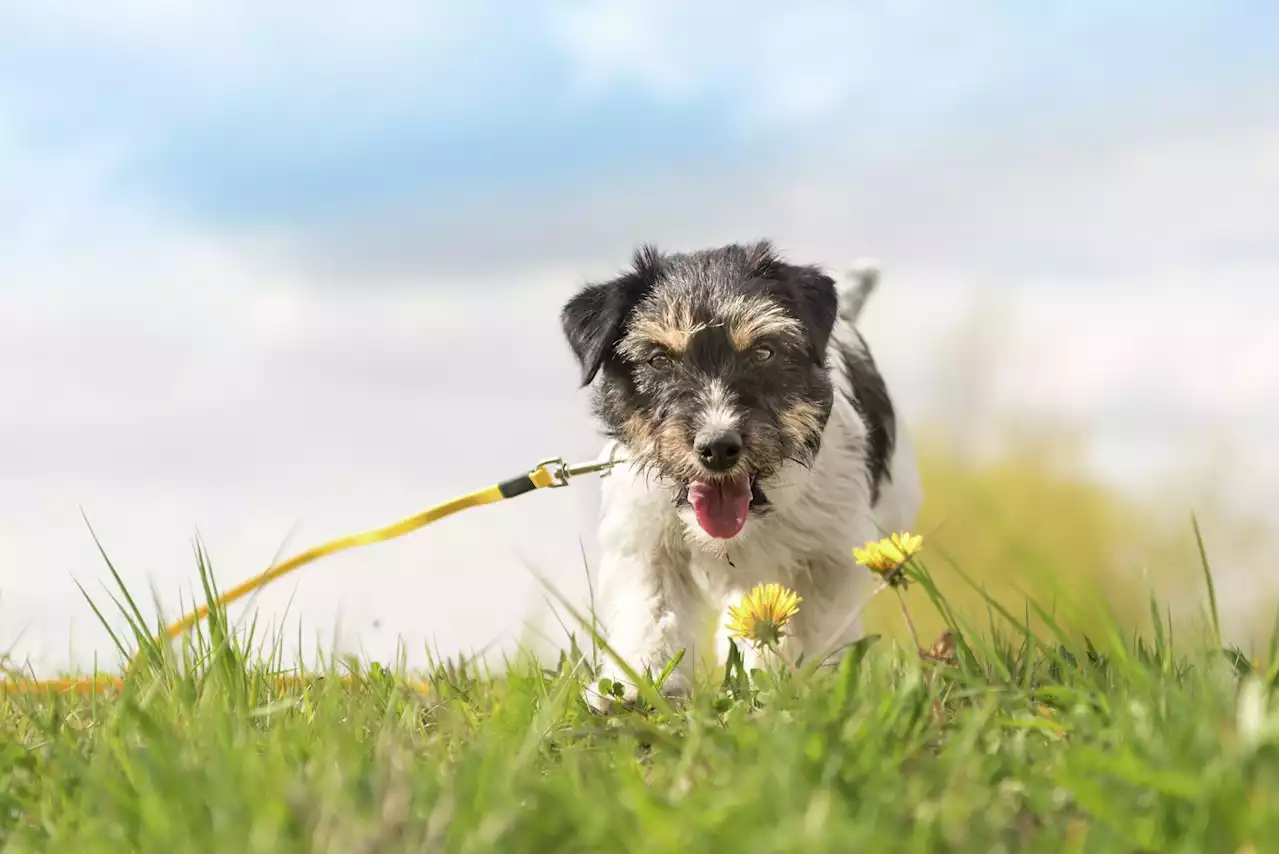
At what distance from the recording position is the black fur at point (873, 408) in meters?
5.61

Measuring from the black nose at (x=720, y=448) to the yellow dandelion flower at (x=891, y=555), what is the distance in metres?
1.24

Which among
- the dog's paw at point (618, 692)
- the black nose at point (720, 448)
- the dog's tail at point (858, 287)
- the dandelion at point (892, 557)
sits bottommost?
the dog's paw at point (618, 692)

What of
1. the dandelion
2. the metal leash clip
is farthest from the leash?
the dandelion

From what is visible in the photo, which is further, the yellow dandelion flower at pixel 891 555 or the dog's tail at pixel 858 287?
the dog's tail at pixel 858 287

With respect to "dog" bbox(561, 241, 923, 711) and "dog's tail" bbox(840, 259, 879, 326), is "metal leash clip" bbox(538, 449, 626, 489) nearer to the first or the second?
"dog" bbox(561, 241, 923, 711)

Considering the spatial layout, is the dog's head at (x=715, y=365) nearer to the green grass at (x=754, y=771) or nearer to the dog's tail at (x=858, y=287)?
the green grass at (x=754, y=771)

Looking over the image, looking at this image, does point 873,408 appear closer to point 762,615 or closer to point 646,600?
point 646,600

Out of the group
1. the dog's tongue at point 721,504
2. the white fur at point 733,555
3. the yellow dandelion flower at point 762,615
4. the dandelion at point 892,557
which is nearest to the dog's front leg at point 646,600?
the white fur at point 733,555

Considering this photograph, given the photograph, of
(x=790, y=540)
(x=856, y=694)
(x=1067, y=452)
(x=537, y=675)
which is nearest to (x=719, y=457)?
(x=790, y=540)

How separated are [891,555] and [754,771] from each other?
3.60 ft

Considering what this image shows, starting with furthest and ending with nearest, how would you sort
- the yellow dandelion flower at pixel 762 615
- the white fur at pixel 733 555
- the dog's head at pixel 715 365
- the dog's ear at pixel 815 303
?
the white fur at pixel 733 555, the dog's ear at pixel 815 303, the dog's head at pixel 715 365, the yellow dandelion flower at pixel 762 615

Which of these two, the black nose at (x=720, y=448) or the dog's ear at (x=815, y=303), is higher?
the dog's ear at (x=815, y=303)

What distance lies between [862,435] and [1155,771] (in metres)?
3.29

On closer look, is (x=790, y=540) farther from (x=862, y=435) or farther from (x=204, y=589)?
(x=204, y=589)
